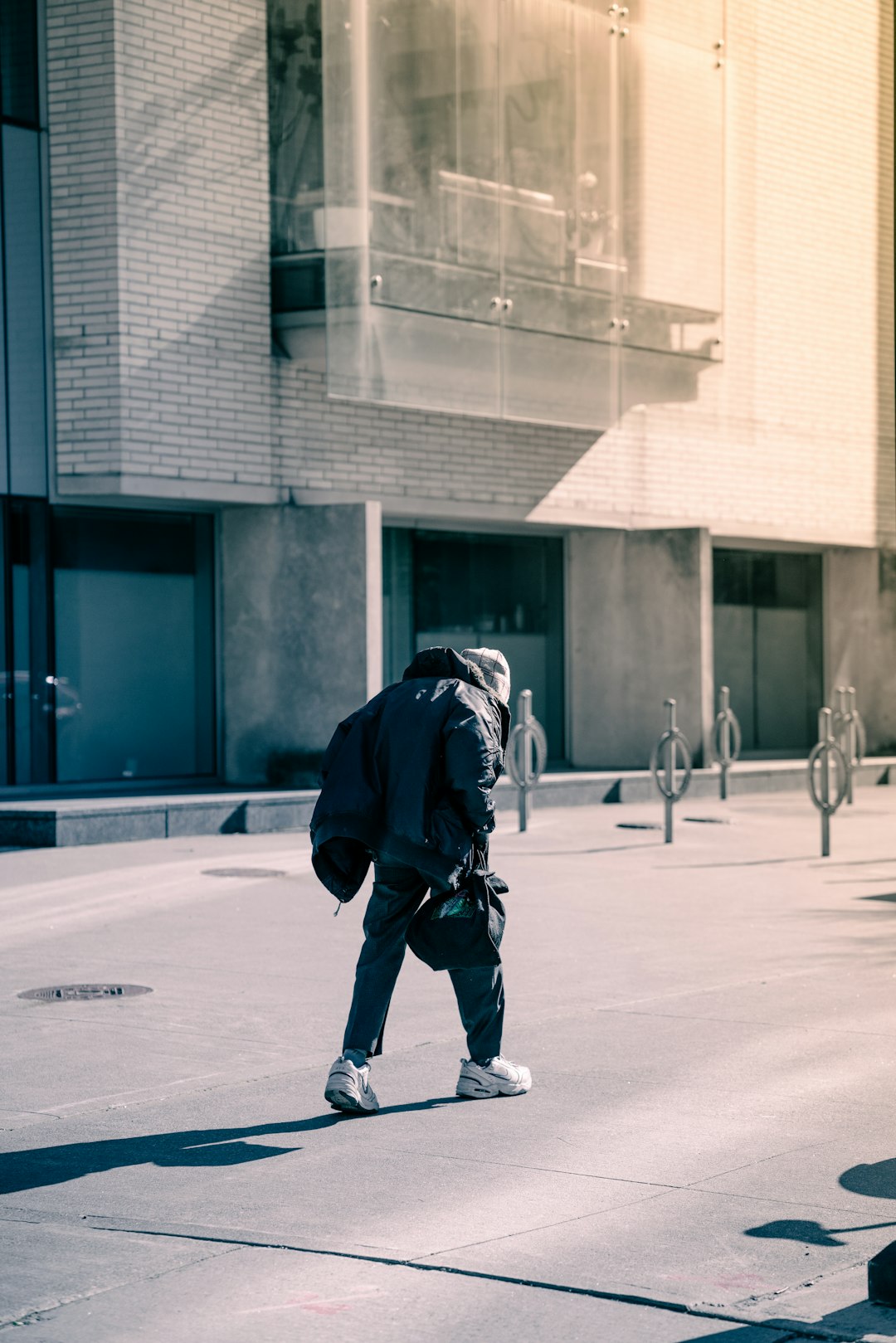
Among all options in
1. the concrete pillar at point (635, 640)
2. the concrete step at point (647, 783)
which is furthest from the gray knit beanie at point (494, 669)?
the concrete pillar at point (635, 640)

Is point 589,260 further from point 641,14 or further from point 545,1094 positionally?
point 545,1094

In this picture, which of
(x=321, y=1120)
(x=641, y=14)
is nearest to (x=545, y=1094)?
(x=321, y=1120)

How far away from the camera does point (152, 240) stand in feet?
58.5

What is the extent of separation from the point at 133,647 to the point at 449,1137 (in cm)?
1360

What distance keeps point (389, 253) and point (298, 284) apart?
1000 millimetres

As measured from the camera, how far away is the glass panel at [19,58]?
18.0 meters

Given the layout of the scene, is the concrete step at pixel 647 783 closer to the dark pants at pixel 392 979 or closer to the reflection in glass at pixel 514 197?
the reflection in glass at pixel 514 197

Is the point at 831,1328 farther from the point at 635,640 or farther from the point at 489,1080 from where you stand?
the point at 635,640

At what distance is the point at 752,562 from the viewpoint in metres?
27.2

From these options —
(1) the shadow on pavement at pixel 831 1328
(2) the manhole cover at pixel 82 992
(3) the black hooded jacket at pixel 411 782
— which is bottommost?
(2) the manhole cover at pixel 82 992

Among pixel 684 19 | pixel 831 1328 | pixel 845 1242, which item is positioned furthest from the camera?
pixel 684 19

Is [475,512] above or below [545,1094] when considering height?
above

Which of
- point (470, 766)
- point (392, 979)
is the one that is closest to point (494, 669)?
point (470, 766)

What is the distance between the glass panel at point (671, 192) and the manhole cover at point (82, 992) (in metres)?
14.1
